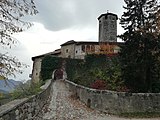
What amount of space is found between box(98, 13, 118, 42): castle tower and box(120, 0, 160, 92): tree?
26945 millimetres

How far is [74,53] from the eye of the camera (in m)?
43.5

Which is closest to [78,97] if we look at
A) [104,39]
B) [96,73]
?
[96,73]

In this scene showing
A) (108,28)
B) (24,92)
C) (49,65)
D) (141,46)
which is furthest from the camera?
(108,28)

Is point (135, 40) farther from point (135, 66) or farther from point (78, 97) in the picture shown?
point (78, 97)

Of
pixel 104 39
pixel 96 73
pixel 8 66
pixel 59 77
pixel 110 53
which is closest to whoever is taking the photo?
pixel 8 66

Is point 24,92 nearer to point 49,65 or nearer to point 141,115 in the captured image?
point 141,115

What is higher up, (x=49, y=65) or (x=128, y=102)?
(x=49, y=65)

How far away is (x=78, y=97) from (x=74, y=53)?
24452mm

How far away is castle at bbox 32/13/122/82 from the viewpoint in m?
40.8

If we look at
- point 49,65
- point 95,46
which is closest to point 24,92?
point 49,65

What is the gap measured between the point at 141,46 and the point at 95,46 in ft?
74.4

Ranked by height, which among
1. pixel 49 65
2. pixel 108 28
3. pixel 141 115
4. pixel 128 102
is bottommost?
pixel 141 115

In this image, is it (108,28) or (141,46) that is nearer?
(141,46)

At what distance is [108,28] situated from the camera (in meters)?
48.7
